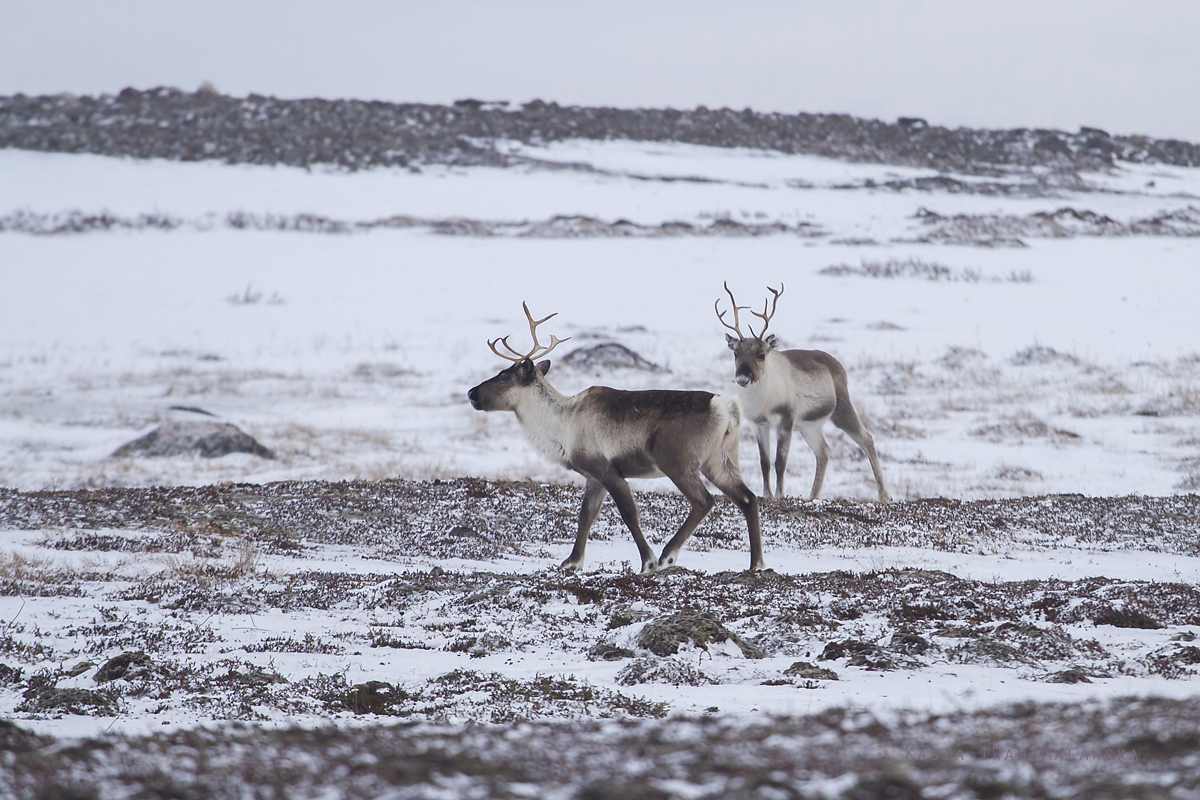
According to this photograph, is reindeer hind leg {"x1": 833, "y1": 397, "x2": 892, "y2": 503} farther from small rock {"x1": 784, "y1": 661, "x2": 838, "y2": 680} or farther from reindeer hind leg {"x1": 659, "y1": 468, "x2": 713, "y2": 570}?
small rock {"x1": 784, "y1": 661, "x2": 838, "y2": 680}

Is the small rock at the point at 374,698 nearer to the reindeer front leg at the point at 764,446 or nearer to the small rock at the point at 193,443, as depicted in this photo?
the reindeer front leg at the point at 764,446

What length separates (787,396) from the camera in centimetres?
1206

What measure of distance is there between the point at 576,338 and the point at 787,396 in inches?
487

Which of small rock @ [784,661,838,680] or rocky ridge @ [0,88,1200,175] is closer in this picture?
small rock @ [784,661,838,680]

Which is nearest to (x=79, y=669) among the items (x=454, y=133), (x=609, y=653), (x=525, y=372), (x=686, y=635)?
(x=609, y=653)

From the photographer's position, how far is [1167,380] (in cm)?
1964

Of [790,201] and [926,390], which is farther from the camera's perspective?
[790,201]

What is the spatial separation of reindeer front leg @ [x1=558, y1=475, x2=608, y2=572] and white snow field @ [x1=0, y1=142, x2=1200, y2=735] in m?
0.65

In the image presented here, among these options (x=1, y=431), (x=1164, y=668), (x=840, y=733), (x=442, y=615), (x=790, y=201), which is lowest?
(x=1, y=431)

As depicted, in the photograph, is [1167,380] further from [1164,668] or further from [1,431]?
[1,431]

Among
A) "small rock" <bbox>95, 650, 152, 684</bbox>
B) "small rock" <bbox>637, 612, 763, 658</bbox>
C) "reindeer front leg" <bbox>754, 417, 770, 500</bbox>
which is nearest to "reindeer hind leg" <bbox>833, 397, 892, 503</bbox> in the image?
"reindeer front leg" <bbox>754, 417, 770, 500</bbox>

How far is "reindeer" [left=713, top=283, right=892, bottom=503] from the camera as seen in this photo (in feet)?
37.3

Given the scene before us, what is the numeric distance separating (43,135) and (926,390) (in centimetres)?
4800

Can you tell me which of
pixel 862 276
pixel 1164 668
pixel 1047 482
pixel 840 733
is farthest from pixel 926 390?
pixel 840 733
